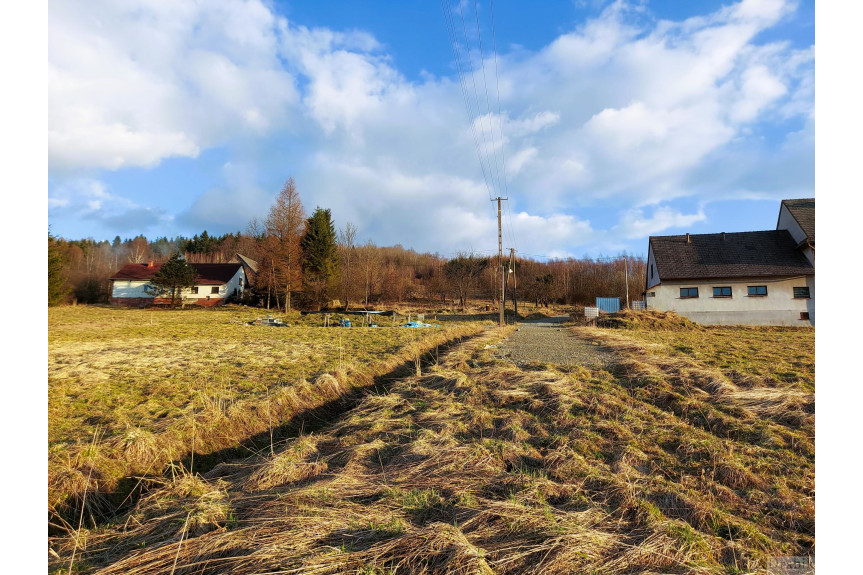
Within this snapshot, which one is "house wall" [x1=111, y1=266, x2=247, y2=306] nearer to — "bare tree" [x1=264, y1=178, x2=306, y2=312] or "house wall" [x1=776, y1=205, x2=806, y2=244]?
"bare tree" [x1=264, y1=178, x2=306, y2=312]

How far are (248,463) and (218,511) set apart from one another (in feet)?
4.02

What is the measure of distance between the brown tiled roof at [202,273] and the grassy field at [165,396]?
33.0 metres

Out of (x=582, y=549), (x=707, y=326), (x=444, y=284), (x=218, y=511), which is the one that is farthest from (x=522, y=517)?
(x=444, y=284)

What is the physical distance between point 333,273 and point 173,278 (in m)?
14.7

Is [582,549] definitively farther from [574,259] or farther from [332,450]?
[574,259]

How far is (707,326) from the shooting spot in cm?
2288

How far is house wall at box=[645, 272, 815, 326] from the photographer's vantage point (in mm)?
22797

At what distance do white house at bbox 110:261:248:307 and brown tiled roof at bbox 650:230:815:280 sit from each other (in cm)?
4202

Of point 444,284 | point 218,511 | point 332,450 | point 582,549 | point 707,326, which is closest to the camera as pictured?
point 582,549

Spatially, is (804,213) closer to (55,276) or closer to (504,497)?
(504,497)

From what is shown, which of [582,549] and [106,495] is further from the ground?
[582,549]

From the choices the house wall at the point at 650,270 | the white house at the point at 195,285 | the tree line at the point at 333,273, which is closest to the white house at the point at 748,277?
the house wall at the point at 650,270

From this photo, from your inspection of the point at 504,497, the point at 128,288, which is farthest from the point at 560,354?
the point at 128,288

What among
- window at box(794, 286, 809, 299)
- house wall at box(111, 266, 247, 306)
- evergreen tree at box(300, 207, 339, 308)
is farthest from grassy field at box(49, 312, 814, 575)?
house wall at box(111, 266, 247, 306)
